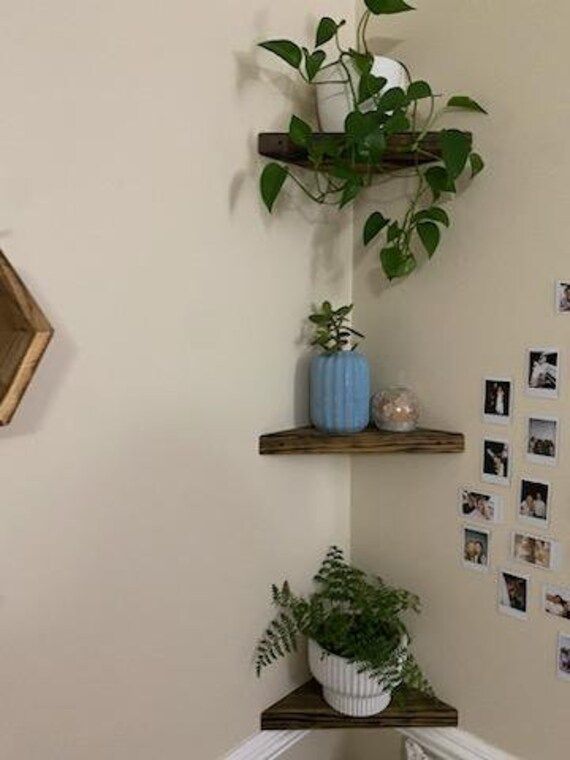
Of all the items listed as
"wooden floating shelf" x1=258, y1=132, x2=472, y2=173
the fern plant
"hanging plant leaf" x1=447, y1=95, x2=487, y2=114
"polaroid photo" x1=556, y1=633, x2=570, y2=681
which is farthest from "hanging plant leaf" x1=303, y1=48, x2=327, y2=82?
"polaroid photo" x1=556, y1=633, x2=570, y2=681

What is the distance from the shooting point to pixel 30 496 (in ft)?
3.03

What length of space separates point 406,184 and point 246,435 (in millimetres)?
632

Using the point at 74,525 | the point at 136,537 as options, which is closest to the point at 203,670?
the point at 136,537

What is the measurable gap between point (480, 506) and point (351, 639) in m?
0.39

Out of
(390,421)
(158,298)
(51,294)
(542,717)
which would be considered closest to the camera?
(51,294)

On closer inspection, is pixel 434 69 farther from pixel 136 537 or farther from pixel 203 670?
pixel 203 670

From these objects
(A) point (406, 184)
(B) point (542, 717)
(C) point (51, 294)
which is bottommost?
(B) point (542, 717)

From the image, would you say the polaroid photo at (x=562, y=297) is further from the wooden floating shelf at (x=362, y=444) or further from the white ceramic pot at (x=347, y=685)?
the white ceramic pot at (x=347, y=685)

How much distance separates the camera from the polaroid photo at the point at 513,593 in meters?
1.20

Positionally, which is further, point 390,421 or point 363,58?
point 390,421

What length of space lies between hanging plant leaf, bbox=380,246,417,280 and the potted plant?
668mm

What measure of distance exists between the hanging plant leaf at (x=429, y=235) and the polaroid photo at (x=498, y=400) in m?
0.28

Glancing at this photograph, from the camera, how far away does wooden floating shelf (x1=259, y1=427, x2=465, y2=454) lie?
4.13ft

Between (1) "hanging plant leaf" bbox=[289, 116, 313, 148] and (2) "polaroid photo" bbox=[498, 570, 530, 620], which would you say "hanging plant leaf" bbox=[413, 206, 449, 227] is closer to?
(1) "hanging plant leaf" bbox=[289, 116, 313, 148]
